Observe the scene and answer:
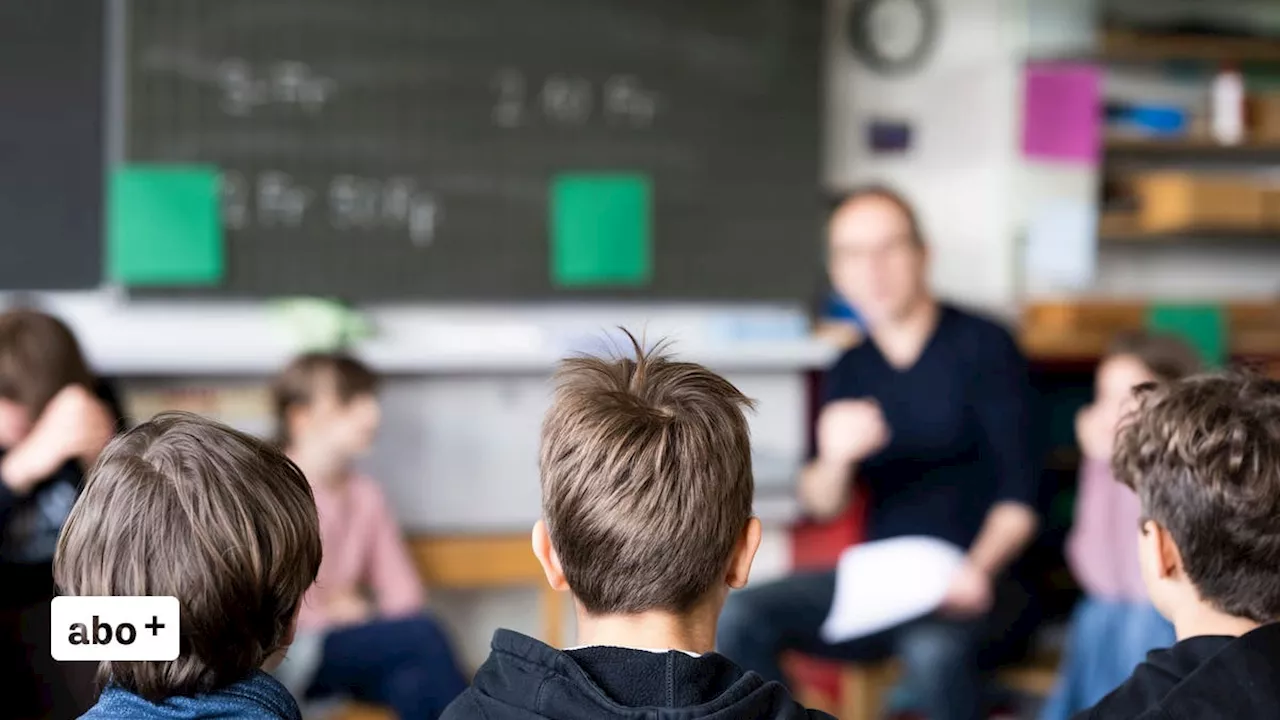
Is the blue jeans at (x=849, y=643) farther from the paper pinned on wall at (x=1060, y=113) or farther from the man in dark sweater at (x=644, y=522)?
the paper pinned on wall at (x=1060, y=113)

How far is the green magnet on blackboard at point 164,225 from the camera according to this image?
11.4 ft

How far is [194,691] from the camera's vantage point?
1.11 m

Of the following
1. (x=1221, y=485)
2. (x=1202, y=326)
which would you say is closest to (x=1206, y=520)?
(x=1221, y=485)

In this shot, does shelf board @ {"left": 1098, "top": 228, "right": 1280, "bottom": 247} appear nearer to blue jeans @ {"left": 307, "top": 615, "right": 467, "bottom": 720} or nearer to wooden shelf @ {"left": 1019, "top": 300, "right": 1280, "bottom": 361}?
wooden shelf @ {"left": 1019, "top": 300, "right": 1280, "bottom": 361}

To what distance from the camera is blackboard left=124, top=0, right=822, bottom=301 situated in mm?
3516

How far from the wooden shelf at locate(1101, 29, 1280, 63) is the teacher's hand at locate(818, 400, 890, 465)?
6.66 feet

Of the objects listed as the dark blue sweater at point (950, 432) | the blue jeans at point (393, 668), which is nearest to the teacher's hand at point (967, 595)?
the dark blue sweater at point (950, 432)

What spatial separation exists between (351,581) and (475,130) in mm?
1317

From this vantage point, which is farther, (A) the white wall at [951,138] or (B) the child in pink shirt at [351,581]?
(A) the white wall at [951,138]

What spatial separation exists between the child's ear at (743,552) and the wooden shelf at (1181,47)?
325 centimetres

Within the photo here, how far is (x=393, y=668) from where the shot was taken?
2.76 meters

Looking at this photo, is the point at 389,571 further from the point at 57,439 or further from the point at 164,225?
the point at 164,225

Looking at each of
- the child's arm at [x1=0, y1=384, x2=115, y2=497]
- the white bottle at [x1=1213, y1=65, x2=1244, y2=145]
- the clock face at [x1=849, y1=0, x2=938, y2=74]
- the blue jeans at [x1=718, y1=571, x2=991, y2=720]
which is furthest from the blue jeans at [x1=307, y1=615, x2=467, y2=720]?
the white bottle at [x1=1213, y1=65, x2=1244, y2=145]

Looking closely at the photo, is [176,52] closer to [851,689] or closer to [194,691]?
[851,689]
